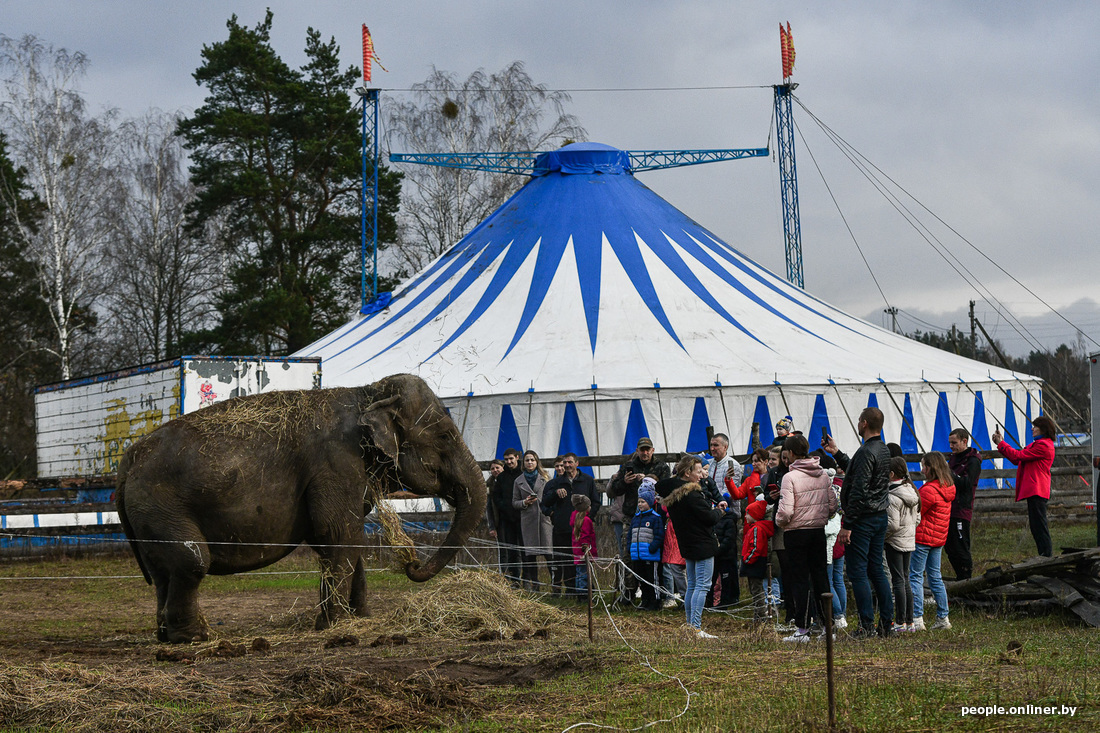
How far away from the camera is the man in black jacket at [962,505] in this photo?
10125 millimetres

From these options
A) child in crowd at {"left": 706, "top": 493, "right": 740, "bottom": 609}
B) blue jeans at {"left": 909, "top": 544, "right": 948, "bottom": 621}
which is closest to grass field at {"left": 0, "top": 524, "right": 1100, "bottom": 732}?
blue jeans at {"left": 909, "top": 544, "right": 948, "bottom": 621}

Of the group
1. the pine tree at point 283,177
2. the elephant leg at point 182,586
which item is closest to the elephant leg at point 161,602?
the elephant leg at point 182,586

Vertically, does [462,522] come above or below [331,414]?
below

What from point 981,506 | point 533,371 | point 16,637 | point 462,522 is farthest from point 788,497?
point 533,371

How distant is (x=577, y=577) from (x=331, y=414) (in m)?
3.97

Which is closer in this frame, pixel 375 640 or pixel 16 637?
pixel 375 640

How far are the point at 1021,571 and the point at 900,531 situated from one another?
3.30 ft

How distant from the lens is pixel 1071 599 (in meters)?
8.21

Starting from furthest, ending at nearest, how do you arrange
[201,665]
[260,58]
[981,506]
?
1. [260,58]
2. [981,506]
3. [201,665]

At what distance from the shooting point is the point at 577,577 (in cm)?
1166

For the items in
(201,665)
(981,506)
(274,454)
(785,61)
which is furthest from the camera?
(785,61)

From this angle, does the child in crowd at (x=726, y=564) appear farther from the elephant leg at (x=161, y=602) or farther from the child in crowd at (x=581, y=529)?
the elephant leg at (x=161, y=602)

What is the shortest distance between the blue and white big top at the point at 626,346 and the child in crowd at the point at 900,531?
982 cm

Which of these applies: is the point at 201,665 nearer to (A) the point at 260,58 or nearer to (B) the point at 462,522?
(B) the point at 462,522
